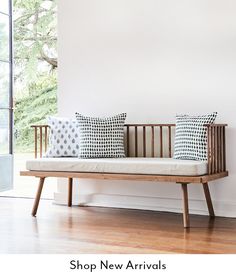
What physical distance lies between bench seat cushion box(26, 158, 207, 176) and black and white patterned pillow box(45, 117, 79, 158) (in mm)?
306

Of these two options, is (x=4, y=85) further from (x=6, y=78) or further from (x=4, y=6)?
(x=4, y=6)

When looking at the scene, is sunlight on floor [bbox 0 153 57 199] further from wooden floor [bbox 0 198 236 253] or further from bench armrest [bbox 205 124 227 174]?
bench armrest [bbox 205 124 227 174]

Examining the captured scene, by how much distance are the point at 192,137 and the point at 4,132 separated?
7.53 feet

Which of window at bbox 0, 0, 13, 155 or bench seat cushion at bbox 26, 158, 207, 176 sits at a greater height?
window at bbox 0, 0, 13, 155

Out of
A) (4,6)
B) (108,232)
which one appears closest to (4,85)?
(4,6)

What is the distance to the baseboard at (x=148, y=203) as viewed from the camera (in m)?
3.95

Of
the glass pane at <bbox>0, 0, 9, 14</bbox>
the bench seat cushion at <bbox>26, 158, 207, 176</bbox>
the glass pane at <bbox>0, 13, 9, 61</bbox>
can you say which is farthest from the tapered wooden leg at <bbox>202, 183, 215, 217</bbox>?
the glass pane at <bbox>0, 0, 9, 14</bbox>

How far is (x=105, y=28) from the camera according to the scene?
4457 mm

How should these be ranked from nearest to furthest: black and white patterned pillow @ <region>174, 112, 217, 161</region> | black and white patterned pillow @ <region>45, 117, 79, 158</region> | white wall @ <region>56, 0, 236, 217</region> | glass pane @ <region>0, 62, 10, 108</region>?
black and white patterned pillow @ <region>174, 112, 217, 161</region>, white wall @ <region>56, 0, 236, 217</region>, black and white patterned pillow @ <region>45, 117, 79, 158</region>, glass pane @ <region>0, 62, 10, 108</region>

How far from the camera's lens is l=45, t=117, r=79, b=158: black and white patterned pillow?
169 inches

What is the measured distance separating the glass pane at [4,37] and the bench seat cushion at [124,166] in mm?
1696

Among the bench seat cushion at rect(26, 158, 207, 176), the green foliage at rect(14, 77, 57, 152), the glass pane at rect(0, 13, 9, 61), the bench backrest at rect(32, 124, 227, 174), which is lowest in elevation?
the bench seat cushion at rect(26, 158, 207, 176)

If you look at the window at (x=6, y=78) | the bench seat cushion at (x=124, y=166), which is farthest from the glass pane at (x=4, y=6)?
the bench seat cushion at (x=124, y=166)

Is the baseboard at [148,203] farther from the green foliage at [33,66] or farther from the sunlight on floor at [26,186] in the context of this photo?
the green foliage at [33,66]
